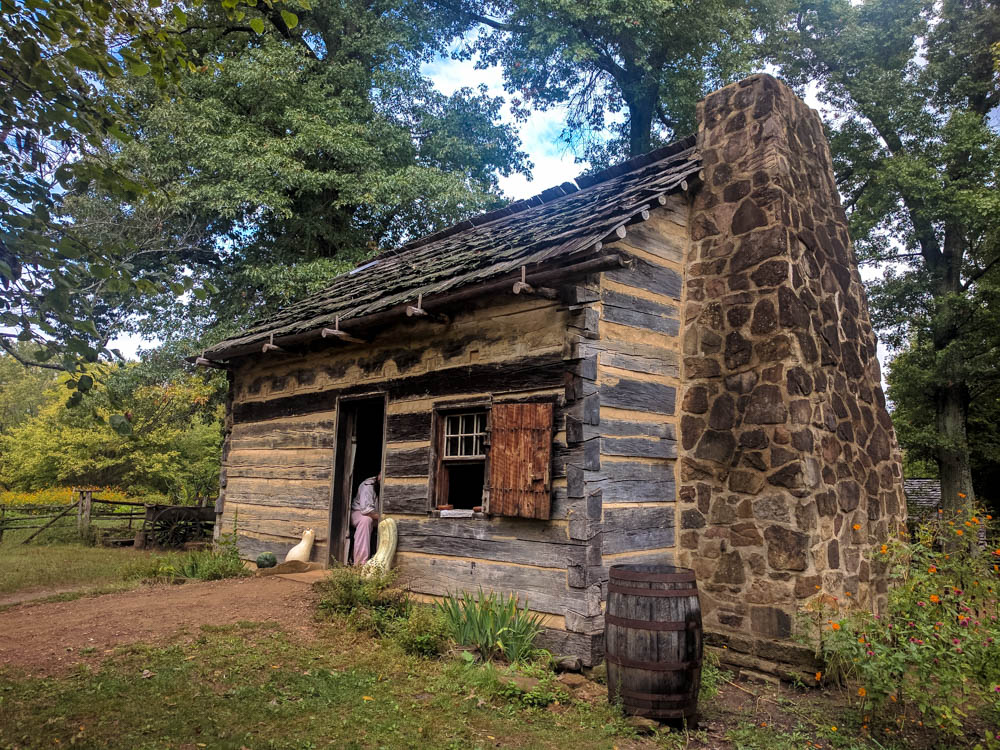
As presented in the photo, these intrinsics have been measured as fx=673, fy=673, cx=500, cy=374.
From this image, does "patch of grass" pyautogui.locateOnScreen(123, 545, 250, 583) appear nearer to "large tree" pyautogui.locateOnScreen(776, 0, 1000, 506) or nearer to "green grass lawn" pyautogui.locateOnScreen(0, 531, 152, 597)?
"green grass lawn" pyautogui.locateOnScreen(0, 531, 152, 597)

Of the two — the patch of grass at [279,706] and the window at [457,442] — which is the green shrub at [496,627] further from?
the window at [457,442]

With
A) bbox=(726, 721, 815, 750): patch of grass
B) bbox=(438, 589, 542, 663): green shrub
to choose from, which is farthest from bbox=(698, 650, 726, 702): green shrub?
bbox=(438, 589, 542, 663): green shrub

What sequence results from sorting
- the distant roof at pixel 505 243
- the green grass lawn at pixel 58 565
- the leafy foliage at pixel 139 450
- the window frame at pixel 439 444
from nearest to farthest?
the distant roof at pixel 505 243 → the window frame at pixel 439 444 → the green grass lawn at pixel 58 565 → the leafy foliage at pixel 139 450

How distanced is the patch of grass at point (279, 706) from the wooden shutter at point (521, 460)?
5.10 ft

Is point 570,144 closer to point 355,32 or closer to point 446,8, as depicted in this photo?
point 446,8

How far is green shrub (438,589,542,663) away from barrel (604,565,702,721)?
1.18m

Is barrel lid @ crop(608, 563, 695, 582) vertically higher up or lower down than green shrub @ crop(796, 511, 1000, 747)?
higher up

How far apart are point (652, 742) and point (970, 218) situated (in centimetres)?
1526

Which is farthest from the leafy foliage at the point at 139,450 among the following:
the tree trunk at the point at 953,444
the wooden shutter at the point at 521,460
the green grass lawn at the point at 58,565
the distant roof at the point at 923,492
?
the distant roof at the point at 923,492

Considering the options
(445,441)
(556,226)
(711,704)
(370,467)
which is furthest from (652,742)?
(370,467)

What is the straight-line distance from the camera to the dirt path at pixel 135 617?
6078 mm

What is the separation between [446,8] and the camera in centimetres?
2078

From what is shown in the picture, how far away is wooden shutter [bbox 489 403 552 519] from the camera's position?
649 cm

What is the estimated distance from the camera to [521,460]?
6.69 metres
